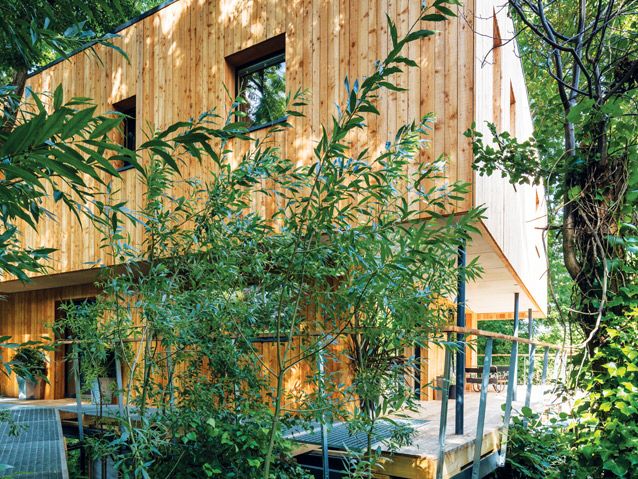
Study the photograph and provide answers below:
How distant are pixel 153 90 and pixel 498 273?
5517mm

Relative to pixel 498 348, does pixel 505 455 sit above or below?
above

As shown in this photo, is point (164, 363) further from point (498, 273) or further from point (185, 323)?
point (498, 273)

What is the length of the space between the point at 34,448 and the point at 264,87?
461 cm

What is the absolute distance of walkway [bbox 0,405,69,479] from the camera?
12.2 ft

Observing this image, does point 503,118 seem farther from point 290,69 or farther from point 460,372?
point 460,372

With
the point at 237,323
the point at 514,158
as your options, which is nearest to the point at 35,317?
the point at 237,323

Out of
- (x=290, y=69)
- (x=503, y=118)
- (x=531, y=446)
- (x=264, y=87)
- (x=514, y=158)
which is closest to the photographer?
(x=514, y=158)

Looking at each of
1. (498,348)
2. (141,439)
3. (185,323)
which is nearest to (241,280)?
(185,323)

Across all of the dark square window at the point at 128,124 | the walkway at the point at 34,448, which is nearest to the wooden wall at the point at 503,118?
the walkway at the point at 34,448

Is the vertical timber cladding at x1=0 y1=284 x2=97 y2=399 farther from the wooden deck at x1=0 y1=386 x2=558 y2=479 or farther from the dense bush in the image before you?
the dense bush

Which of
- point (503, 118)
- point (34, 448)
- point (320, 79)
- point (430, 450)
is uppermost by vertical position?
point (320, 79)

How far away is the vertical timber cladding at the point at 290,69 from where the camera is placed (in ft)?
17.0

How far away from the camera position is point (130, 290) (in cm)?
342

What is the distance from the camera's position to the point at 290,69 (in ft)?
20.7
